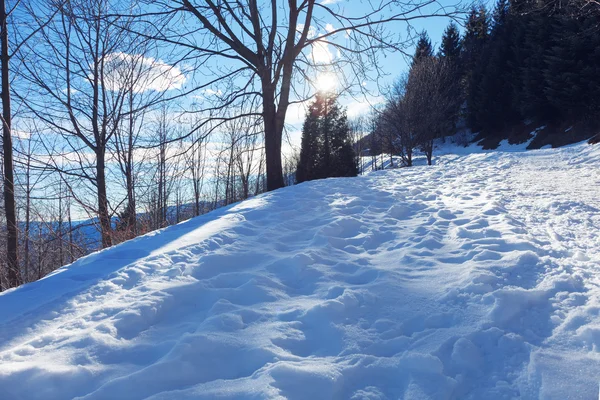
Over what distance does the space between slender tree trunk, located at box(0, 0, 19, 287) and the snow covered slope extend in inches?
198

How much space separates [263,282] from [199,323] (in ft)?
2.10

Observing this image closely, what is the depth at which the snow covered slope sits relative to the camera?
1618 mm

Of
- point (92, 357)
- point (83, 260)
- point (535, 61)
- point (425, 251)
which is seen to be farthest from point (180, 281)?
point (535, 61)

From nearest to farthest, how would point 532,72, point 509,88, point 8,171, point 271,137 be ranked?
1. point 8,171
2. point 271,137
3. point 532,72
4. point 509,88

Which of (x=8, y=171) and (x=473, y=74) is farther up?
(x=473, y=74)

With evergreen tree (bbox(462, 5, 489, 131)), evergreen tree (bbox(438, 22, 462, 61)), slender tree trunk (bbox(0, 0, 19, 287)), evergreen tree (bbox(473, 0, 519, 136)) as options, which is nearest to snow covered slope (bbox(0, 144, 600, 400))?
slender tree trunk (bbox(0, 0, 19, 287))

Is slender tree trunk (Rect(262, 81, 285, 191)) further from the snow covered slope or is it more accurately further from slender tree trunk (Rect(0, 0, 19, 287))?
slender tree trunk (Rect(0, 0, 19, 287))

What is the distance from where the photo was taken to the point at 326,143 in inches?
996

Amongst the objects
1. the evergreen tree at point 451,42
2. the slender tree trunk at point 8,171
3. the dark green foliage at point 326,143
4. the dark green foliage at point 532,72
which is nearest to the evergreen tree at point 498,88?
the dark green foliage at point 532,72

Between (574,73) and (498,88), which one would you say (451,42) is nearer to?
(498,88)

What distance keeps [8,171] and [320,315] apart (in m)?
7.90

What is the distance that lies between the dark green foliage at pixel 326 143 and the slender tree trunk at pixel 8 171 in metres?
19.3

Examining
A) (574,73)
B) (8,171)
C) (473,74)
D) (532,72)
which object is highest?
(473,74)

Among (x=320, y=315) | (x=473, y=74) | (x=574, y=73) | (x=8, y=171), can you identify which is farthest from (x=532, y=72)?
(x=8, y=171)
